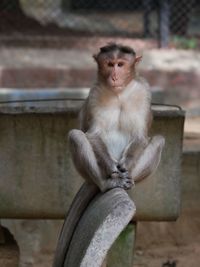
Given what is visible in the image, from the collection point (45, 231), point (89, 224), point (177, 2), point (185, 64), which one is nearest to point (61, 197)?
point (45, 231)

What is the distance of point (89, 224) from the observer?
14.1 feet

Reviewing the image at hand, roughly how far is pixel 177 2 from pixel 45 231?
7412 mm

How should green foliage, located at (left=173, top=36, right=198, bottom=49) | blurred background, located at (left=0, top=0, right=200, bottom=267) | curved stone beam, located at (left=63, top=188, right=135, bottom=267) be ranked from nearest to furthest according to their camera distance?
curved stone beam, located at (left=63, top=188, right=135, bottom=267)
blurred background, located at (left=0, top=0, right=200, bottom=267)
green foliage, located at (left=173, top=36, right=198, bottom=49)

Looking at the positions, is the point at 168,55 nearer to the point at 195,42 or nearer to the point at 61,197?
the point at 195,42

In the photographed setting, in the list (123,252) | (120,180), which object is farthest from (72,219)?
(123,252)

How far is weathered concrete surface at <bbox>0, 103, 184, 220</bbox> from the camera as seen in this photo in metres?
7.16

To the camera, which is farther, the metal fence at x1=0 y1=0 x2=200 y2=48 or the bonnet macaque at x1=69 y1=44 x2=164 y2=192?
the metal fence at x1=0 y1=0 x2=200 y2=48

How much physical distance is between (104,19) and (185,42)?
6.41 feet

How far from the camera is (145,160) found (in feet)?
19.2

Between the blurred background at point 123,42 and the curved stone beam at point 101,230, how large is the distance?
4.08m

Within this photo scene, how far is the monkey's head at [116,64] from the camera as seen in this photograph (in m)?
5.87

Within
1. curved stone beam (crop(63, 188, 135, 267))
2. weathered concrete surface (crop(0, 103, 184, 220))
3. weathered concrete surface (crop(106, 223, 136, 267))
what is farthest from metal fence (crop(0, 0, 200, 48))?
curved stone beam (crop(63, 188, 135, 267))

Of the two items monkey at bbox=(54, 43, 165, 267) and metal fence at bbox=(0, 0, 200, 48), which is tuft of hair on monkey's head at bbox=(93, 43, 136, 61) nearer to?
monkey at bbox=(54, 43, 165, 267)

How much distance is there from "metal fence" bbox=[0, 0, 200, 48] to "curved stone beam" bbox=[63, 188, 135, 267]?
9.63 meters
